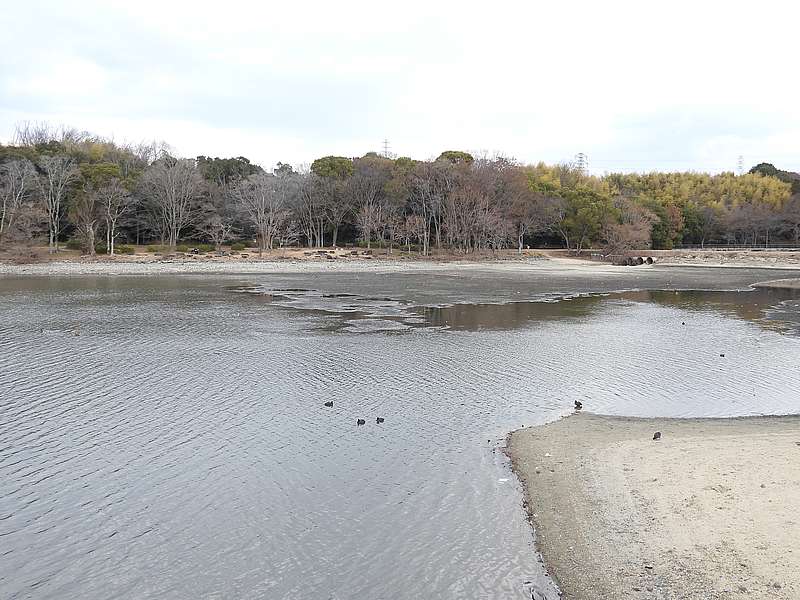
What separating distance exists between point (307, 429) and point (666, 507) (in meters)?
5.35

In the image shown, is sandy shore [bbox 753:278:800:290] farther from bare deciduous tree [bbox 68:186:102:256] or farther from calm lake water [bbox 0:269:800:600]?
bare deciduous tree [bbox 68:186:102:256]

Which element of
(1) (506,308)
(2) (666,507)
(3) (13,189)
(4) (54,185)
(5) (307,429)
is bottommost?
(5) (307,429)

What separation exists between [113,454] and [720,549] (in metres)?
7.39

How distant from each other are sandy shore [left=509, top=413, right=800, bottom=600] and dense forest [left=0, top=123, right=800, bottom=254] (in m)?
57.3

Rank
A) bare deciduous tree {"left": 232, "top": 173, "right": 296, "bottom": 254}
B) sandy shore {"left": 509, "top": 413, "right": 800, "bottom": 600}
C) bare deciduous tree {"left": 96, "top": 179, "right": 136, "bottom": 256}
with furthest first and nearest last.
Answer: bare deciduous tree {"left": 232, "top": 173, "right": 296, "bottom": 254}
bare deciduous tree {"left": 96, "top": 179, "right": 136, "bottom": 256}
sandy shore {"left": 509, "top": 413, "right": 800, "bottom": 600}

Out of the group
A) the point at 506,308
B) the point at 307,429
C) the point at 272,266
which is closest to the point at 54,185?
the point at 272,266


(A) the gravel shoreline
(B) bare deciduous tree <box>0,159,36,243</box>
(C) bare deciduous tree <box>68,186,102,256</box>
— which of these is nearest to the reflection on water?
(A) the gravel shoreline

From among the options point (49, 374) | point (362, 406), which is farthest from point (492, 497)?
point (49, 374)

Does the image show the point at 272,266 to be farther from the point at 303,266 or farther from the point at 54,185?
the point at 54,185

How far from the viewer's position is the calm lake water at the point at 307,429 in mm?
5785

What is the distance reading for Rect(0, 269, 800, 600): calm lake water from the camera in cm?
579

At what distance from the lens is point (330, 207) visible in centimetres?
7219

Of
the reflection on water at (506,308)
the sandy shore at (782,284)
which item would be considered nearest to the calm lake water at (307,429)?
the reflection on water at (506,308)

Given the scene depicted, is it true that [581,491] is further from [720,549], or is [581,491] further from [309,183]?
[309,183]
